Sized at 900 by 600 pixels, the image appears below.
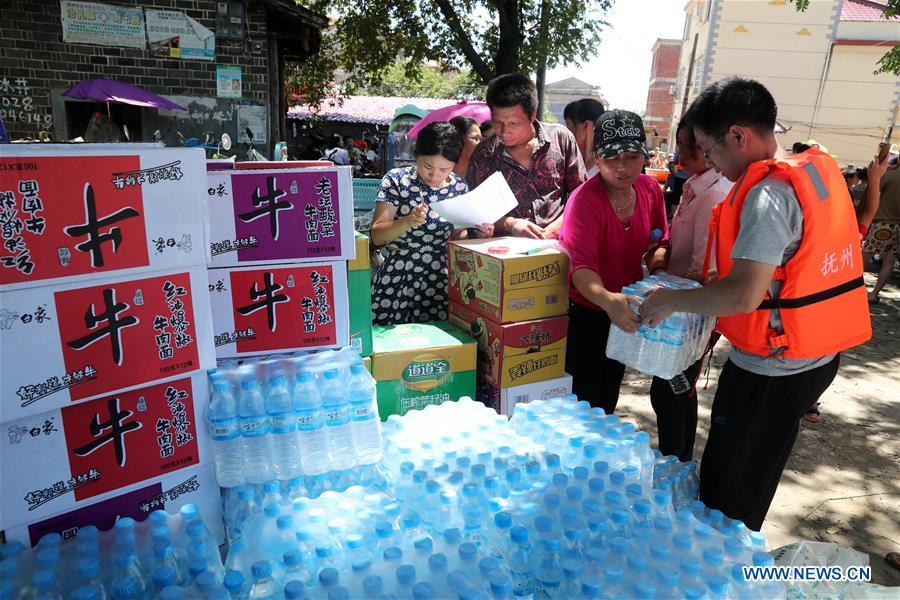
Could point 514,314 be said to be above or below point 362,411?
above

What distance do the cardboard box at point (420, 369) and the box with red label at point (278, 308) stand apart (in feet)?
1.37

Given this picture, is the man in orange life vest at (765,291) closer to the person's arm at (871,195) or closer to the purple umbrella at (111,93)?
the person's arm at (871,195)

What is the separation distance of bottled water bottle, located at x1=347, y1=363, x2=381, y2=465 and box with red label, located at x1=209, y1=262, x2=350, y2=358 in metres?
0.25

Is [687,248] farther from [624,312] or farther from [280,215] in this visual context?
[280,215]

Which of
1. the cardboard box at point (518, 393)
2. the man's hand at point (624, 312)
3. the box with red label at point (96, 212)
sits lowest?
the cardboard box at point (518, 393)

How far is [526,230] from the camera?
3125 mm

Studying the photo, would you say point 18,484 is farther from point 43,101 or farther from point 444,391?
point 43,101

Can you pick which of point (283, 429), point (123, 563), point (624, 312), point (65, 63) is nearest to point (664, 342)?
point (624, 312)

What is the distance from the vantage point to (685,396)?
2766mm

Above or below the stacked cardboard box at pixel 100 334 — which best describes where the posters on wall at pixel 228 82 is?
above

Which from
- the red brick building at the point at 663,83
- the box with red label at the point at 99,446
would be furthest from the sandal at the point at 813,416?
the red brick building at the point at 663,83

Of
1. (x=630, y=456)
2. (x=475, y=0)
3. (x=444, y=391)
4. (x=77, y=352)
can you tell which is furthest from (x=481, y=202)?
(x=475, y=0)

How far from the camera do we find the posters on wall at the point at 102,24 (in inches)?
291

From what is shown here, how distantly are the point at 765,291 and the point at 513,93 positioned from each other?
1.83 metres
